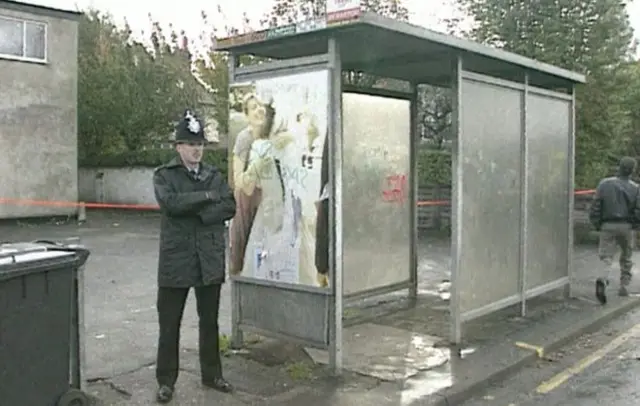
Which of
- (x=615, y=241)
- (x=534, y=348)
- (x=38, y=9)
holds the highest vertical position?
(x=38, y=9)

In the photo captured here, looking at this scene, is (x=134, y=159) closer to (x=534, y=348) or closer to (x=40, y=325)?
(x=534, y=348)

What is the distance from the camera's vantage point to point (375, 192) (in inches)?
323

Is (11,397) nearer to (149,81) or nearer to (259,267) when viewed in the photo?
(259,267)

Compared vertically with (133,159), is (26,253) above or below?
below

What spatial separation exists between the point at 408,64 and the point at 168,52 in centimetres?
2188

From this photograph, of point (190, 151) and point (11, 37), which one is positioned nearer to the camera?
point (190, 151)

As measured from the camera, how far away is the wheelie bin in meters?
4.10

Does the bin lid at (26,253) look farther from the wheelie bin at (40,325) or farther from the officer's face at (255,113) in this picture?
the officer's face at (255,113)

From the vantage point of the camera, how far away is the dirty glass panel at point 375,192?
7.82m

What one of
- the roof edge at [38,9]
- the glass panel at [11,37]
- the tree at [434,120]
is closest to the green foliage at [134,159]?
the roof edge at [38,9]

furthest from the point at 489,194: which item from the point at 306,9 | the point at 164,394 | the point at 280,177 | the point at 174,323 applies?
the point at 306,9

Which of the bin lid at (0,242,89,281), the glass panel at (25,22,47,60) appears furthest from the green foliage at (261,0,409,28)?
the bin lid at (0,242,89,281)

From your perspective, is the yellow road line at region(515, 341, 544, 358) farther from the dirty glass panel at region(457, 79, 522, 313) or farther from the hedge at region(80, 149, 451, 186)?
the hedge at region(80, 149, 451, 186)

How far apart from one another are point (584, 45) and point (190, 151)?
478 inches
